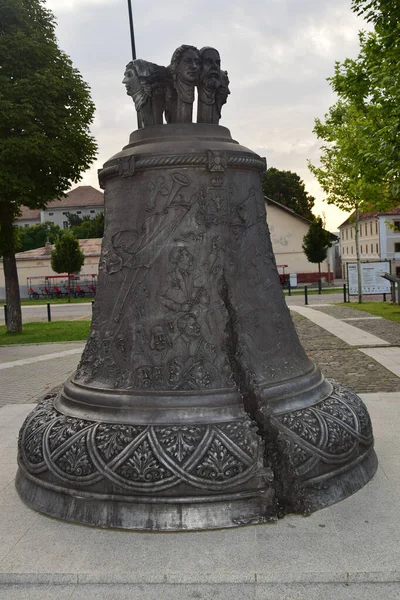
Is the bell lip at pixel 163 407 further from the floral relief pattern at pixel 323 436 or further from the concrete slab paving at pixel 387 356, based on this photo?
the concrete slab paving at pixel 387 356

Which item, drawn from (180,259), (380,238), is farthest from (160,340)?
(380,238)

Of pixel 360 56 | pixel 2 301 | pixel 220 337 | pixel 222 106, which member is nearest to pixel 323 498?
pixel 220 337

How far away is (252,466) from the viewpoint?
344 centimetres

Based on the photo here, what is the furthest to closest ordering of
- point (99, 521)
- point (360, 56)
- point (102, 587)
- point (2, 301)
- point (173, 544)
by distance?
point (2, 301) → point (360, 56) → point (99, 521) → point (173, 544) → point (102, 587)

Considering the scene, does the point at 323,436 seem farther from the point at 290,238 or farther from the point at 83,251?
the point at 83,251

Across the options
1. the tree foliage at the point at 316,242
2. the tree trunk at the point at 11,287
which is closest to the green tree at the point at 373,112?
the tree trunk at the point at 11,287

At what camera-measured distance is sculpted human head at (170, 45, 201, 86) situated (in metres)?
3.97

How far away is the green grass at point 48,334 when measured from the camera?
16359 millimetres

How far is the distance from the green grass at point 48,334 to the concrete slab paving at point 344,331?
269 inches

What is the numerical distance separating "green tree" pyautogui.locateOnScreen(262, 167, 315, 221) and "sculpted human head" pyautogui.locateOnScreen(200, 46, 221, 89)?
168 feet

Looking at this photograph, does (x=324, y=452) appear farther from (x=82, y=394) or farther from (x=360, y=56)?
(x=360, y=56)

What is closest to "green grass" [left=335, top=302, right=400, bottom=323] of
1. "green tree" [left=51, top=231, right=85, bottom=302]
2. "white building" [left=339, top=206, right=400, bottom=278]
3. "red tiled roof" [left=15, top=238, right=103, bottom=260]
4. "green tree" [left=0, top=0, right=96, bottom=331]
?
"green tree" [left=0, top=0, right=96, bottom=331]

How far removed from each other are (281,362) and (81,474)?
1572mm

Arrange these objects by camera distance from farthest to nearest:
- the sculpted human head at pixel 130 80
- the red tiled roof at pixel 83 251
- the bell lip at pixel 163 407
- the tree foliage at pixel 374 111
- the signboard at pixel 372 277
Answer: the red tiled roof at pixel 83 251
the signboard at pixel 372 277
the tree foliage at pixel 374 111
the sculpted human head at pixel 130 80
the bell lip at pixel 163 407
